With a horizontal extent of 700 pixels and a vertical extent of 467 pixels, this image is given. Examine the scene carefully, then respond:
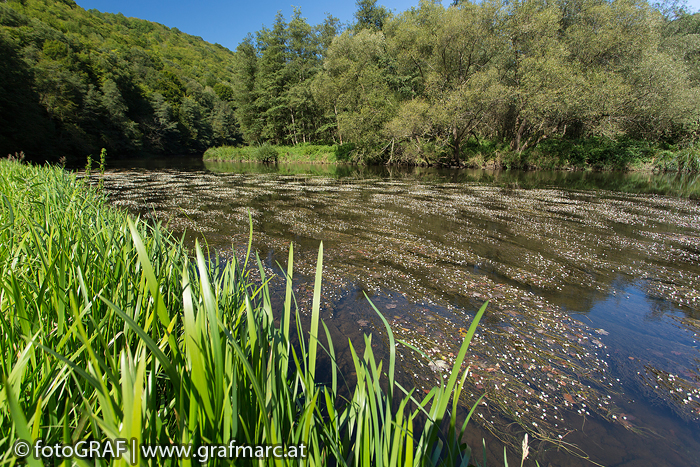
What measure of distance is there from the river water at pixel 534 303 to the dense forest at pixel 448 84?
15587 millimetres

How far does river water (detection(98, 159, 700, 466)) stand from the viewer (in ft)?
7.43

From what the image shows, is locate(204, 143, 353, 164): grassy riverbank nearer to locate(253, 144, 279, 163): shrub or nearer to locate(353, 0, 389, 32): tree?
locate(253, 144, 279, 163): shrub

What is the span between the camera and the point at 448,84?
2462cm

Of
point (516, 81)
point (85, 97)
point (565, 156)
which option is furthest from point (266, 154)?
point (565, 156)

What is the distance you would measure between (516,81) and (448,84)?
4.99m

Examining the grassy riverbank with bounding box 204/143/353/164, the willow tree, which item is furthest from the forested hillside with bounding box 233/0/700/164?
the grassy riverbank with bounding box 204/143/353/164

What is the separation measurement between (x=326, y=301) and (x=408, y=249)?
8.41 feet

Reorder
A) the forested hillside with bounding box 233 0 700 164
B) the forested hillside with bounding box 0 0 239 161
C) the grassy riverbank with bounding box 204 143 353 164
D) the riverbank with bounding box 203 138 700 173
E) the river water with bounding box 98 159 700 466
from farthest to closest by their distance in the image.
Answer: the grassy riverbank with bounding box 204 143 353 164 < the forested hillside with bounding box 0 0 239 161 < the riverbank with bounding box 203 138 700 173 < the forested hillside with bounding box 233 0 700 164 < the river water with bounding box 98 159 700 466

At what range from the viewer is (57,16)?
6719 centimetres

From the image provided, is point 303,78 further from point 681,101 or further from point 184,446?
point 184,446

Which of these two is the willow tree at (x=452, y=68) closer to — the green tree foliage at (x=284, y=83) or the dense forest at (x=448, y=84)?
the dense forest at (x=448, y=84)

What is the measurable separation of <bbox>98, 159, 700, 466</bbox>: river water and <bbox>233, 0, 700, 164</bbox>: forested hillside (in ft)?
48.7

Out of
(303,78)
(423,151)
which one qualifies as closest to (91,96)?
(303,78)

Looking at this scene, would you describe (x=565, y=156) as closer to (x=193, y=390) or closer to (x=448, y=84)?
(x=448, y=84)
